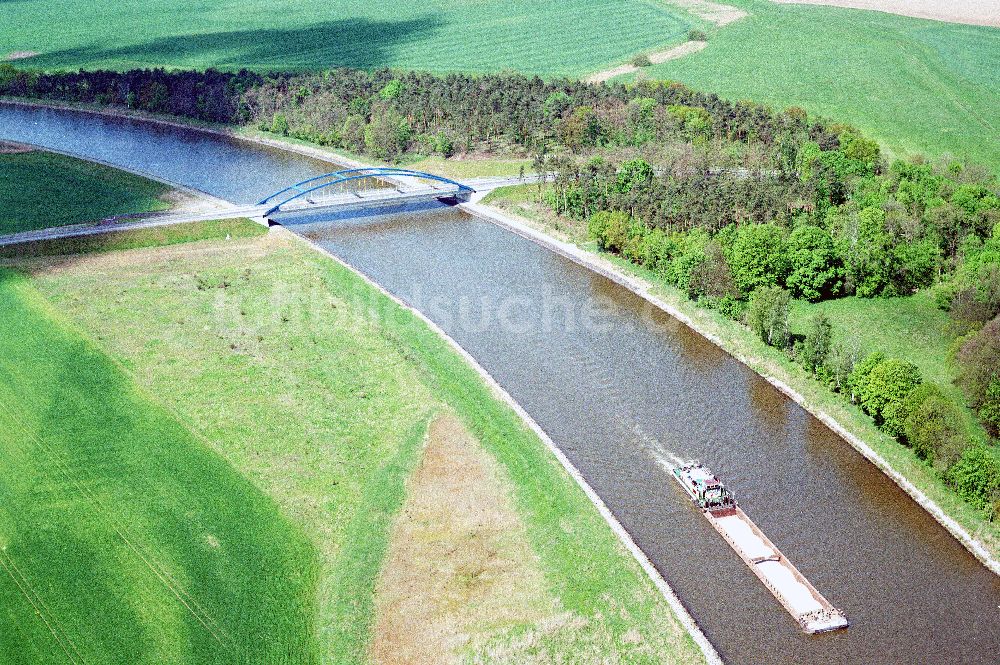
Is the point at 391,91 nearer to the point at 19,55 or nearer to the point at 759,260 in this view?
the point at 759,260

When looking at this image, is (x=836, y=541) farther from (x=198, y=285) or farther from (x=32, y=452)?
(x=198, y=285)

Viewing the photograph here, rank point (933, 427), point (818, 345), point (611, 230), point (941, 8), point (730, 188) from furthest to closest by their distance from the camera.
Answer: point (941, 8), point (730, 188), point (611, 230), point (818, 345), point (933, 427)

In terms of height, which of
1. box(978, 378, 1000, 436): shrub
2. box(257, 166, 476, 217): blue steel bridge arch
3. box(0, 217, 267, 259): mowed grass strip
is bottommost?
box(978, 378, 1000, 436): shrub

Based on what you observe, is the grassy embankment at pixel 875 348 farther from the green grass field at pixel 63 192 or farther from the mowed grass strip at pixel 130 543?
the green grass field at pixel 63 192

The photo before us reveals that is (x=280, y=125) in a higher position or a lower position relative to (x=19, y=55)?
lower

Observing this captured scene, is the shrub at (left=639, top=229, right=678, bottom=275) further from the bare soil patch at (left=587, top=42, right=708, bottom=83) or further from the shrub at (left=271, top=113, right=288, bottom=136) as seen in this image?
the bare soil patch at (left=587, top=42, right=708, bottom=83)

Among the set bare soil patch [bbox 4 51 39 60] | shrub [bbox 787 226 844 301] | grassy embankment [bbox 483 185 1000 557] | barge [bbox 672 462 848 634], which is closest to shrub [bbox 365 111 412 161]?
grassy embankment [bbox 483 185 1000 557]

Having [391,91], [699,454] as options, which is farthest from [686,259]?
[391,91]
